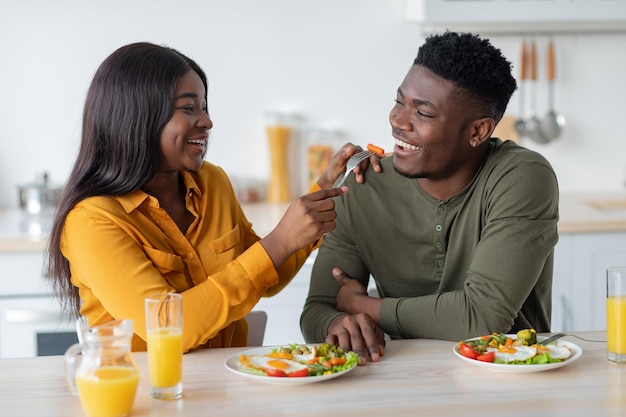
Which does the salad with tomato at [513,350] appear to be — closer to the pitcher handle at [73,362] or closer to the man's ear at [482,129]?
the man's ear at [482,129]

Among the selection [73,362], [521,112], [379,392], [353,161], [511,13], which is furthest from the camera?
[521,112]

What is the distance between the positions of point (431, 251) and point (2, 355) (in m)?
1.53


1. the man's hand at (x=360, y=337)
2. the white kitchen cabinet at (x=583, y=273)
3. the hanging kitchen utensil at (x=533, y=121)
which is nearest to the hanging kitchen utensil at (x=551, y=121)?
the hanging kitchen utensil at (x=533, y=121)

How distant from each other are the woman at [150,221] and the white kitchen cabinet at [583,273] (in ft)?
4.61

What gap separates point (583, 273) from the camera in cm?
297

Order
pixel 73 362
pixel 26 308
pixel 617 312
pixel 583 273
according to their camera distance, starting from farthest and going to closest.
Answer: pixel 583 273, pixel 26 308, pixel 617 312, pixel 73 362

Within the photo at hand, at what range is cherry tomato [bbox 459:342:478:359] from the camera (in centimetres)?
151

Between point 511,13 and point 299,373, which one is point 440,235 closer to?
point 299,373

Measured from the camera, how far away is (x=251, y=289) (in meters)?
1.71

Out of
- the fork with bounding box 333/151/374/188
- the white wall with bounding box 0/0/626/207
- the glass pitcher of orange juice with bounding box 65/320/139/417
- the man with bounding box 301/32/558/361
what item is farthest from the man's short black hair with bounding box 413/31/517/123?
the white wall with bounding box 0/0/626/207

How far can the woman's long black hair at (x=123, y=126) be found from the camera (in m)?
1.80

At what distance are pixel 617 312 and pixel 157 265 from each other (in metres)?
0.87

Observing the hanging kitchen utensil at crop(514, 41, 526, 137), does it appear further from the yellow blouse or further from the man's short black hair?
the yellow blouse

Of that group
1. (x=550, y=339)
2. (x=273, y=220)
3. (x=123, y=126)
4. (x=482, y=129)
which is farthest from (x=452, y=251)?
(x=273, y=220)
